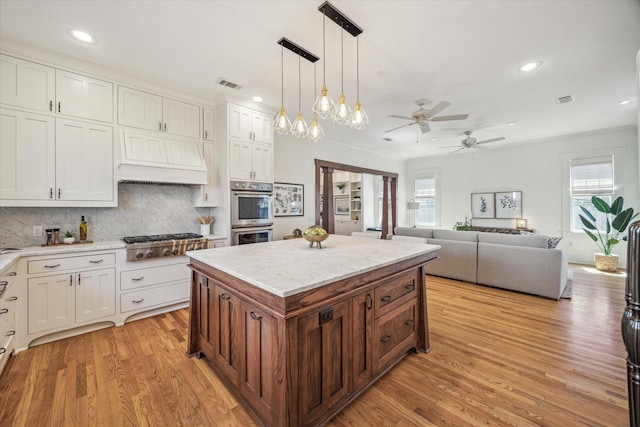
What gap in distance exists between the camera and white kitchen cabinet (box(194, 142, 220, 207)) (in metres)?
3.78

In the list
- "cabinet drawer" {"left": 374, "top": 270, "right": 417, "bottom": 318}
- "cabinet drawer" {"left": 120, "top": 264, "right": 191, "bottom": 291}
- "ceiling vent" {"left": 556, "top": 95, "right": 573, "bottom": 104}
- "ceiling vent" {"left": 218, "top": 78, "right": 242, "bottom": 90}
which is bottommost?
"cabinet drawer" {"left": 120, "top": 264, "right": 191, "bottom": 291}

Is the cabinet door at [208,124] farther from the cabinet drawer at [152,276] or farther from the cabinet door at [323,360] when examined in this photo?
the cabinet door at [323,360]

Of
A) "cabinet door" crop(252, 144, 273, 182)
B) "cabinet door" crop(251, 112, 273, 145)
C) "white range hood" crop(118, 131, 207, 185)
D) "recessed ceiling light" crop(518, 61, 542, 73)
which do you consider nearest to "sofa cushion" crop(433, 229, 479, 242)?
"recessed ceiling light" crop(518, 61, 542, 73)

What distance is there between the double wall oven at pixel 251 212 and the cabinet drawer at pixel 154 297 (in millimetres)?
875

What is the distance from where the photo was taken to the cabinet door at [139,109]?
3.16m

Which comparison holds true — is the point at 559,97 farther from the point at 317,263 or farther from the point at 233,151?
the point at 233,151

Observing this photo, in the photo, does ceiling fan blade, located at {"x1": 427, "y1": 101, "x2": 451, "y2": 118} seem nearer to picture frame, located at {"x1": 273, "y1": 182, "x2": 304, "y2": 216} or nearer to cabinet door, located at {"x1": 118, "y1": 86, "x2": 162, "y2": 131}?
picture frame, located at {"x1": 273, "y1": 182, "x2": 304, "y2": 216}

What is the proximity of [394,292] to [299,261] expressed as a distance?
0.79 meters

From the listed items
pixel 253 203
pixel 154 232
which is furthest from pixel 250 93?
pixel 154 232

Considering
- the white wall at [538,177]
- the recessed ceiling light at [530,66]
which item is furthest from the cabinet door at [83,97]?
the white wall at [538,177]

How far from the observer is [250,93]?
365cm

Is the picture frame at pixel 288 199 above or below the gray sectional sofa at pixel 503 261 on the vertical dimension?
above

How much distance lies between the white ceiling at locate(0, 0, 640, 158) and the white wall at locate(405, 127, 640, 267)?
6.65 feet

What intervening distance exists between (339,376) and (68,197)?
130 inches
